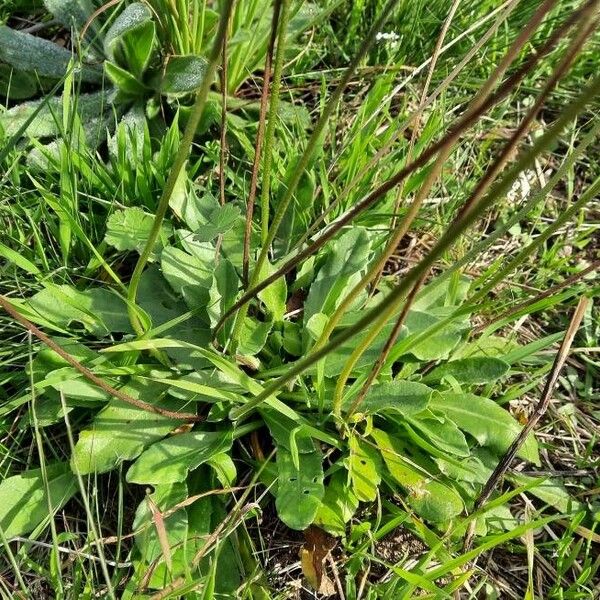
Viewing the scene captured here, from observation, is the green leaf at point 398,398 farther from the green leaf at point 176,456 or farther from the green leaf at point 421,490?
the green leaf at point 176,456

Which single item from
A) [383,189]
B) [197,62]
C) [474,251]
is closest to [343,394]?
[474,251]

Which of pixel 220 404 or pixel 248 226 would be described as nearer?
pixel 248 226

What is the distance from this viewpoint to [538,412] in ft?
3.59

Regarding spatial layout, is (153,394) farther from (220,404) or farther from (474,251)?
(474,251)

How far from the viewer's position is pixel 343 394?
137cm

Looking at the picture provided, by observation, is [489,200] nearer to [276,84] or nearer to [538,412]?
[276,84]

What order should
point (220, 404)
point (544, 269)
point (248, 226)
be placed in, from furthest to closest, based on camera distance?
point (544, 269) → point (220, 404) → point (248, 226)

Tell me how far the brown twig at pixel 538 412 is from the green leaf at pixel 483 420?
0.11 m

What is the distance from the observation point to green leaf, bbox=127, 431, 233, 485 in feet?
4.09

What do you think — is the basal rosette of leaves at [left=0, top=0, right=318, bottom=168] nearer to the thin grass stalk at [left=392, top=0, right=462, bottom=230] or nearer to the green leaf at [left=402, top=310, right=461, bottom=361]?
the thin grass stalk at [left=392, top=0, right=462, bottom=230]

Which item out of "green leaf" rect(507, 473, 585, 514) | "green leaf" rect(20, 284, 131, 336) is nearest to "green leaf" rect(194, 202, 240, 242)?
"green leaf" rect(20, 284, 131, 336)

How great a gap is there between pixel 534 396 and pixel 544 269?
1.02ft

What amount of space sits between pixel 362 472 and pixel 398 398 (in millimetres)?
151

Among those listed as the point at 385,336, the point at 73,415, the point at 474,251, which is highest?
the point at 474,251
